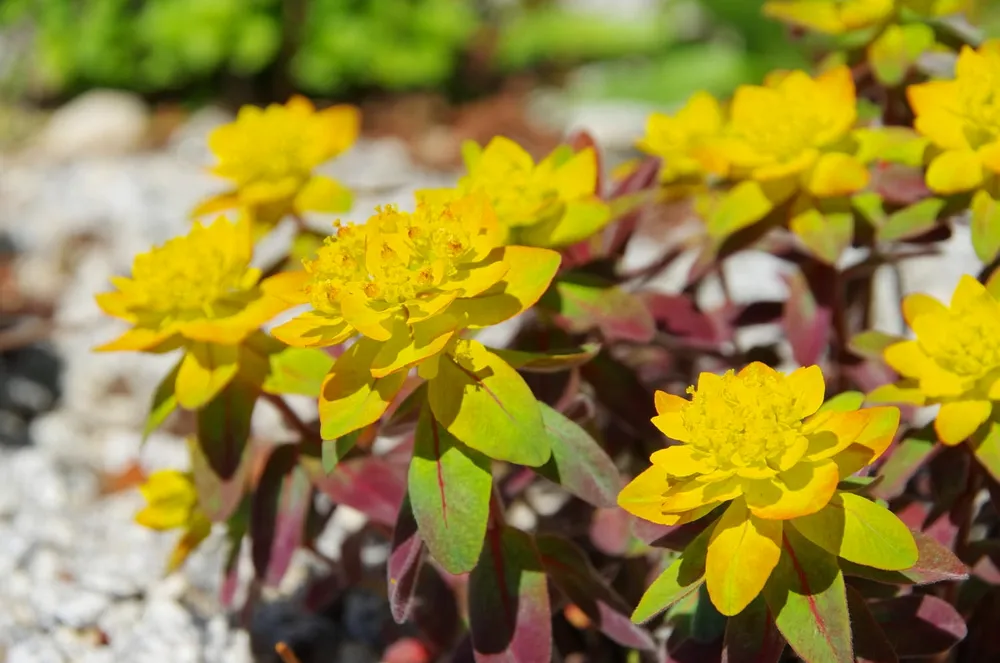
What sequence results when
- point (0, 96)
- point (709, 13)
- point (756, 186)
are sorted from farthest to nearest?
point (0, 96) < point (709, 13) < point (756, 186)

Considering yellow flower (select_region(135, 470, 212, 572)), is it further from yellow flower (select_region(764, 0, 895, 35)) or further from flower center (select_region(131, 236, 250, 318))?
yellow flower (select_region(764, 0, 895, 35))

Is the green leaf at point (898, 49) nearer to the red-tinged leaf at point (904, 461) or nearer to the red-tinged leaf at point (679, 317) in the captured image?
the red-tinged leaf at point (679, 317)

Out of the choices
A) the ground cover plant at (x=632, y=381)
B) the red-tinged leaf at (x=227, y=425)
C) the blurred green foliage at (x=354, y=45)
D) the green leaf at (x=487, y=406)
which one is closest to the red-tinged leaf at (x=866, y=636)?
the ground cover plant at (x=632, y=381)

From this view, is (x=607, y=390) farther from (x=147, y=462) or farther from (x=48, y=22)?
(x=48, y=22)

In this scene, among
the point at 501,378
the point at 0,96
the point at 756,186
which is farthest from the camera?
the point at 0,96

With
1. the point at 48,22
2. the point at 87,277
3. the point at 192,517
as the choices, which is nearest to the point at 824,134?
the point at 192,517

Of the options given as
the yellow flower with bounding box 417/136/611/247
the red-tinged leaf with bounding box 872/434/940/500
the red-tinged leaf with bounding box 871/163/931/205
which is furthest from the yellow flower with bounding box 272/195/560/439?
the red-tinged leaf with bounding box 871/163/931/205

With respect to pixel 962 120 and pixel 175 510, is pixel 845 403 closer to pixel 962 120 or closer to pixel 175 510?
pixel 962 120
